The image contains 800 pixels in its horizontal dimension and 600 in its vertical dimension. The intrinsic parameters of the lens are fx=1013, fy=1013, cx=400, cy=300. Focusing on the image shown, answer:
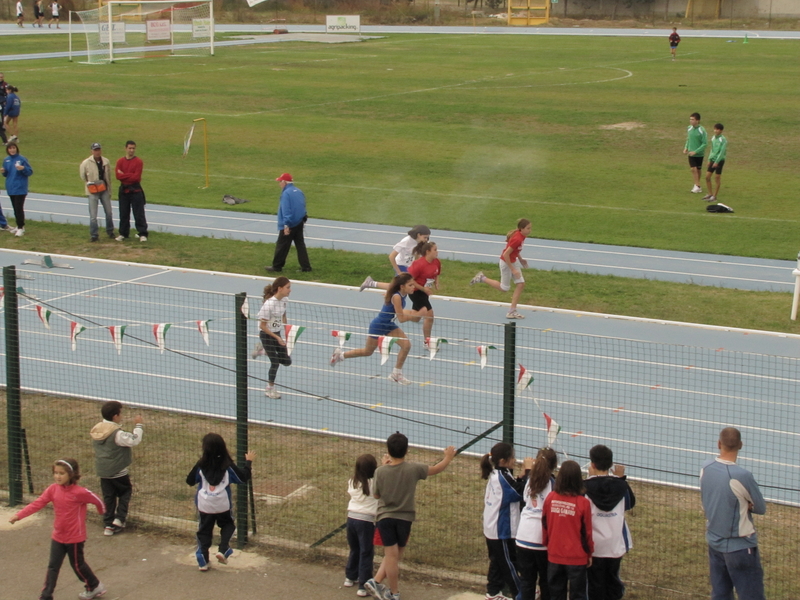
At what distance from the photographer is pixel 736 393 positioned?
12.3 meters

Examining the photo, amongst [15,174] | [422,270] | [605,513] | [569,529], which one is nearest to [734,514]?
[605,513]

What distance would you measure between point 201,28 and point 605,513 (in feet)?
185

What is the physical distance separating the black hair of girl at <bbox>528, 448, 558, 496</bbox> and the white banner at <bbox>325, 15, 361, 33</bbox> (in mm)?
67799

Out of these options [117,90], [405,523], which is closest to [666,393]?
[405,523]

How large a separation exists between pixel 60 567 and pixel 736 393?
8.13 m

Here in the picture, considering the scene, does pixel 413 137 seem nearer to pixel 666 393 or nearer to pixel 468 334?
pixel 468 334

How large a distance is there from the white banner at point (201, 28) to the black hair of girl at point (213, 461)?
53.7 meters

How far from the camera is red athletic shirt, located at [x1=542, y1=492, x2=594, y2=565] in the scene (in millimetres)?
7023

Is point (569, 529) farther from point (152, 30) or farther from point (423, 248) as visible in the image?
point (152, 30)

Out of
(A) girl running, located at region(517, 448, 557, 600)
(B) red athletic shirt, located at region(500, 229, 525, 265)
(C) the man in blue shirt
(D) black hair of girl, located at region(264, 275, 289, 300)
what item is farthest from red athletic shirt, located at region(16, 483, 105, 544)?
(C) the man in blue shirt

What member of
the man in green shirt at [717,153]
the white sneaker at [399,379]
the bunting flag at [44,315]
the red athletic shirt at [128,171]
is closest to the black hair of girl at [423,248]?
the white sneaker at [399,379]

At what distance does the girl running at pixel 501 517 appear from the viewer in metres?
7.54

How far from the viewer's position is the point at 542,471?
7.28 m

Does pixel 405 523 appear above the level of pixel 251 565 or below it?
above
